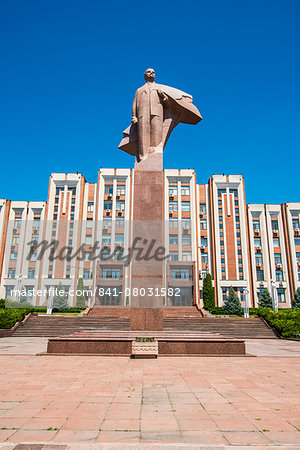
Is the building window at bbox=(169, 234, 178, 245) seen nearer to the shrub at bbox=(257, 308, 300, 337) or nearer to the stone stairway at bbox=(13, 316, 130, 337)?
the shrub at bbox=(257, 308, 300, 337)

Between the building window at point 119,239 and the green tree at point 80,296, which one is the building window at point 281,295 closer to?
the building window at point 119,239

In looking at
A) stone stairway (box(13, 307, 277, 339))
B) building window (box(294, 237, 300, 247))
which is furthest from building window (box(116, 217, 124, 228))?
building window (box(294, 237, 300, 247))

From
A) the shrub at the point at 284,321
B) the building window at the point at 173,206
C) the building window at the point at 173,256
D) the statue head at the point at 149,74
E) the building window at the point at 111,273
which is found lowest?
the shrub at the point at 284,321

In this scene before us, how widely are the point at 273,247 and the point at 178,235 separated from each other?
498 inches

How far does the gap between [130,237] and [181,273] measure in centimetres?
748

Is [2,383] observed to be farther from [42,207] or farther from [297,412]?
[42,207]

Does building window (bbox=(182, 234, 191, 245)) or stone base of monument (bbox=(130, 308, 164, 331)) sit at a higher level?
building window (bbox=(182, 234, 191, 245))

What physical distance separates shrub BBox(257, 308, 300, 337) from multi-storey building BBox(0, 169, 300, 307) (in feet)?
59.3

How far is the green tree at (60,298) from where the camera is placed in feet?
111

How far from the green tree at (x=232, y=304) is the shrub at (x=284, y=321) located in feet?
46.7

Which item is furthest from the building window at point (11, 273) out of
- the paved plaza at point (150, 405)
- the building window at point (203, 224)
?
the paved plaza at point (150, 405)

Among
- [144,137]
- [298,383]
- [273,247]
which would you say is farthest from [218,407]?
[273,247]

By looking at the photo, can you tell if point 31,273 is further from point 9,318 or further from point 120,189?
point 9,318

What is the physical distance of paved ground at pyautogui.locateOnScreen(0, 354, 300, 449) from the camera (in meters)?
2.79
